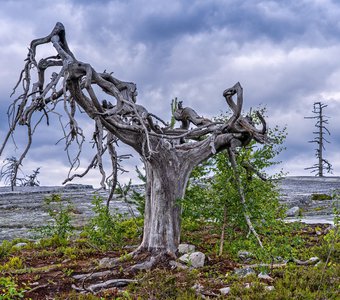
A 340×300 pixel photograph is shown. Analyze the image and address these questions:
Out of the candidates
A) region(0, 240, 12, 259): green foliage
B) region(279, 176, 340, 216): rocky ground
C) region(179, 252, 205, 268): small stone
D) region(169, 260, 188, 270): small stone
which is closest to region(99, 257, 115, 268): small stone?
region(169, 260, 188, 270): small stone

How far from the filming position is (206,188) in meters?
11.2

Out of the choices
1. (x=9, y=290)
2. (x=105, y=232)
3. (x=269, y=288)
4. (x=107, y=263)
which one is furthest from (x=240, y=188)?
(x=9, y=290)

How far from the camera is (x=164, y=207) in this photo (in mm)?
9820

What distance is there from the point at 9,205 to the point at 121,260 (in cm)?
1236

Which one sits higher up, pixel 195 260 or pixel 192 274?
pixel 195 260

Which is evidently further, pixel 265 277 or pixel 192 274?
pixel 192 274

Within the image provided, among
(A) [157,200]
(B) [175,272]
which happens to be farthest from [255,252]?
(A) [157,200]

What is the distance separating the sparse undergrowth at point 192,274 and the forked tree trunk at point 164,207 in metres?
0.68

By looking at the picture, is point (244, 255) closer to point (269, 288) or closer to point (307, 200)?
point (269, 288)

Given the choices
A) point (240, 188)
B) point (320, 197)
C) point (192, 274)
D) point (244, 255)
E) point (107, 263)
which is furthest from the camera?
point (320, 197)

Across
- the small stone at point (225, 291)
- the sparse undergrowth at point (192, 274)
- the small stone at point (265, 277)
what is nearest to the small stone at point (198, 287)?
the sparse undergrowth at point (192, 274)

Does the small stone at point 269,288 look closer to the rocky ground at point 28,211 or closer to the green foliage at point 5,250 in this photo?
the rocky ground at point 28,211

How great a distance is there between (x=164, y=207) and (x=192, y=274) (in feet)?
6.98

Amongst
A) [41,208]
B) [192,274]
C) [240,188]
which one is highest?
[240,188]
